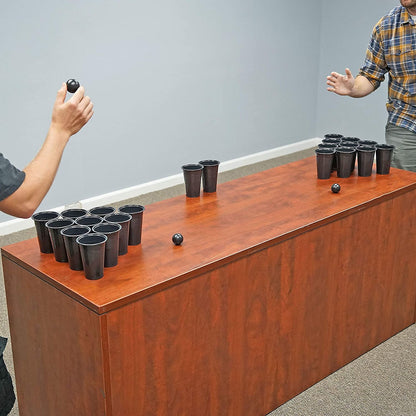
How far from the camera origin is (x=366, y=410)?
2.59 meters

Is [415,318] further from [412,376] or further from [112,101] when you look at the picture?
[112,101]

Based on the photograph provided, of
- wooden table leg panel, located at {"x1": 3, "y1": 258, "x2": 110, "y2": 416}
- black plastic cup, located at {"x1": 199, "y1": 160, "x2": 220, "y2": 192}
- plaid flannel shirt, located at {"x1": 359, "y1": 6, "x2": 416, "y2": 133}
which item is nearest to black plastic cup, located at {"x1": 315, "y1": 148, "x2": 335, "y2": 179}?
black plastic cup, located at {"x1": 199, "y1": 160, "x2": 220, "y2": 192}

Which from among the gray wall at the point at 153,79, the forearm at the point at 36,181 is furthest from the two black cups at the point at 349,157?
the gray wall at the point at 153,79

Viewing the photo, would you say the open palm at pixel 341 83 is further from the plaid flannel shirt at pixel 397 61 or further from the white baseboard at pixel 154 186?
the white baseboard at pixel 154 186

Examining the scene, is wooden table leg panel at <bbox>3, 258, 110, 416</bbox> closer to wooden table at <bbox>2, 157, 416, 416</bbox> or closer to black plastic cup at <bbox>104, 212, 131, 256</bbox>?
wooden table at <bbox>2, 157, 416, 416</bbox>

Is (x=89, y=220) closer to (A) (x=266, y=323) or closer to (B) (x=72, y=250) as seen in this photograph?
(B) (x=72, y=250)

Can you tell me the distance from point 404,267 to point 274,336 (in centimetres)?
85

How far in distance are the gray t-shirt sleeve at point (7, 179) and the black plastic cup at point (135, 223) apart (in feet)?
1.53

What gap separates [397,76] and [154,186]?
2148mm

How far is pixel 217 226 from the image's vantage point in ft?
7.84

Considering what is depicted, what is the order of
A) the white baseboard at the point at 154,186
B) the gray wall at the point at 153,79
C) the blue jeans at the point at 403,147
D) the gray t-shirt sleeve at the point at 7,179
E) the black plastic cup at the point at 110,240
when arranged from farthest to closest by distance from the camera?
the white baseboard at the point at 154,186, the gray wall at the point at 153,79, the blue jeans at the point at 403,147, the black plastic cup at the point at 110,240, the gray t-shirt sleeve at the point at 7,179

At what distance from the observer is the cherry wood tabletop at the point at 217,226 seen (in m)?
1.96

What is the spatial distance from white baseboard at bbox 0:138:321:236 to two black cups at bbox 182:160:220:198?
3.76 ft

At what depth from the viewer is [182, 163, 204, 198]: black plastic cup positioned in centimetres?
260
